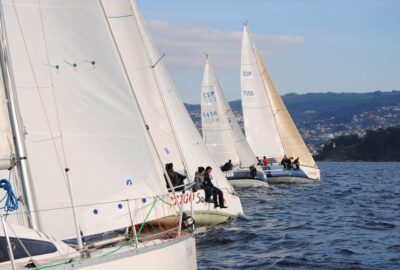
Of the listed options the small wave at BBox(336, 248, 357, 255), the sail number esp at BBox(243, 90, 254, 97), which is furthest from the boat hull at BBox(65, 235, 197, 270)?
the sail number esp at BBox(243, 90, 254, 97)

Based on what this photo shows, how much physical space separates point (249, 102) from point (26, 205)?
112ft

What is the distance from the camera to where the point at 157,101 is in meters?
20.5

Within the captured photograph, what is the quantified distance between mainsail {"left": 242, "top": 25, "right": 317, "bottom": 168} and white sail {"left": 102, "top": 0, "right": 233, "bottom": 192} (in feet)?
70.8

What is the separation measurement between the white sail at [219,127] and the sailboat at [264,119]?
4533 mm

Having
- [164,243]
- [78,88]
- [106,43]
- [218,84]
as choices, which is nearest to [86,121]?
[78,88]

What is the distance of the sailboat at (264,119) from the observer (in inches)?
1666

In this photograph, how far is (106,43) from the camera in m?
11.0

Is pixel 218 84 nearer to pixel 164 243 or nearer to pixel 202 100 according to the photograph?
pixel 202 100

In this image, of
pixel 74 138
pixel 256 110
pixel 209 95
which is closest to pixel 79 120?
pixel 74 138

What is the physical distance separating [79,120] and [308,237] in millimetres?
7806

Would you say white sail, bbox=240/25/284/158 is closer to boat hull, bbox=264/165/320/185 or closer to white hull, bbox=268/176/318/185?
boat hull, bbox=264/165/320/185

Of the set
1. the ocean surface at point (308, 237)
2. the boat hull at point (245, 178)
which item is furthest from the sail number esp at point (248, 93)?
the ocean surface at point (308, 237)

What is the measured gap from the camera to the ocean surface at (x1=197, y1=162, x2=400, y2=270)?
43.9 ft

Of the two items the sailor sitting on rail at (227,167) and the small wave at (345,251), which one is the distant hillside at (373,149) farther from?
the small wave at (345,251)
